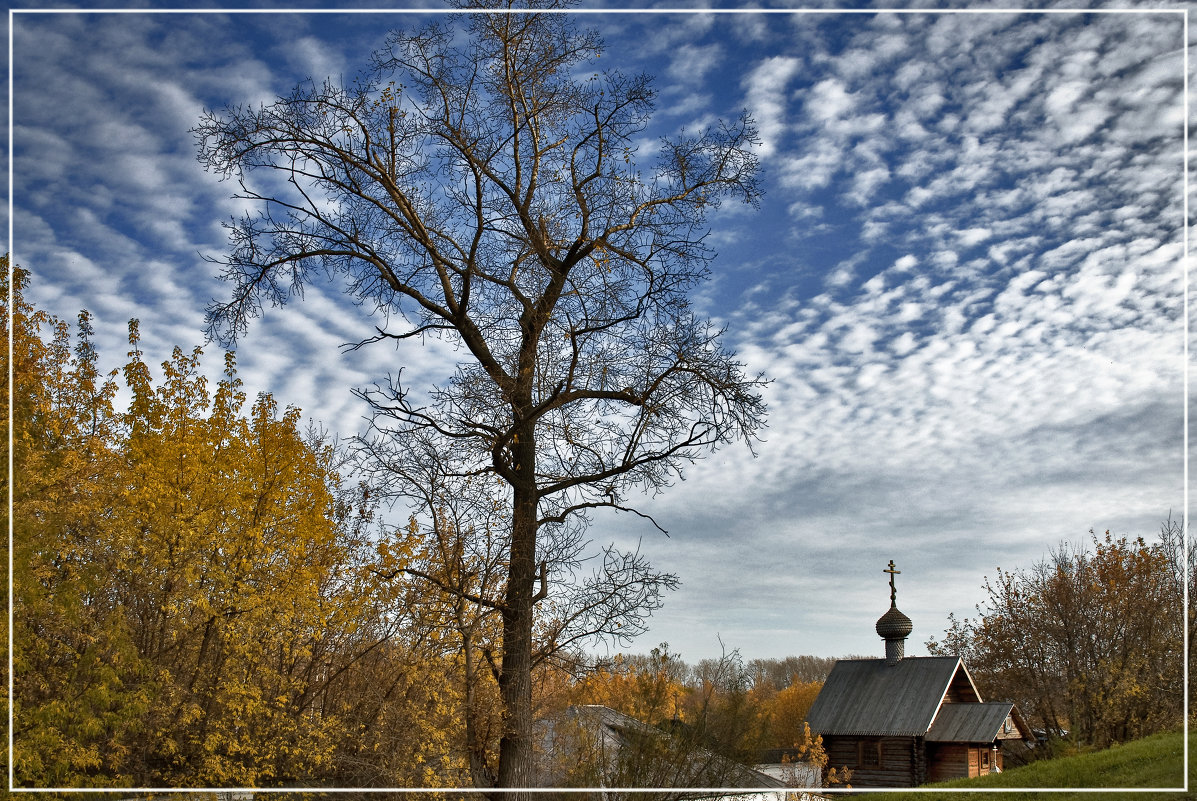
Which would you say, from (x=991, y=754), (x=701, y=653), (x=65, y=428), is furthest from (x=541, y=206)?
(x=991, y=754)

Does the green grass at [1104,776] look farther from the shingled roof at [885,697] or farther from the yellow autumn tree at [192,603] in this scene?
the yellow autumn tree at [192,603]

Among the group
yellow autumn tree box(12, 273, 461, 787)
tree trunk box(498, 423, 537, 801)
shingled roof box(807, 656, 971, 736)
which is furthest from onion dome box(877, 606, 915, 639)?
yellow autumn tree box(12, 273, 461, 787)

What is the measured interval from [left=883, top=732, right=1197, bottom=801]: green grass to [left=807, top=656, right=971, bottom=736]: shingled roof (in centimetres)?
84

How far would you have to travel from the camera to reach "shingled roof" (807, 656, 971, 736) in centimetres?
880

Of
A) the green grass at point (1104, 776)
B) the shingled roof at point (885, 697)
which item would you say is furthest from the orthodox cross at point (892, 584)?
the shingled roof at point (885, 697)

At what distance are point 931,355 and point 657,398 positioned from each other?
6.09 ft

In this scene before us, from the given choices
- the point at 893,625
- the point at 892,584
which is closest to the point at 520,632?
the point at 892,584

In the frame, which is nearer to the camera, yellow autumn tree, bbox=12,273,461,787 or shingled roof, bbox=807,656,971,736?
yellow autumn tree, bbox=12,273,461,787

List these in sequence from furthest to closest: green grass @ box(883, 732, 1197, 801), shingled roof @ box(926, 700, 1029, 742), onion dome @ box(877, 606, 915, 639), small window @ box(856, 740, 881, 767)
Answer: small window @ box(856, 740, 881, 767) < shingled roof @ box(926, 700, 1029, 742) < onion dome @ box(877, 606, 915, 639) < green grass @ box(883, 732, 1197, 801)

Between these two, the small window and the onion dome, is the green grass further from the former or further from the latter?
the onion dome

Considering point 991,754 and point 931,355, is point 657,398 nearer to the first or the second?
point 931,355

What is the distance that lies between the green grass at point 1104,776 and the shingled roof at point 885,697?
2.75 feet

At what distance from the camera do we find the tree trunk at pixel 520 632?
17.1 ft

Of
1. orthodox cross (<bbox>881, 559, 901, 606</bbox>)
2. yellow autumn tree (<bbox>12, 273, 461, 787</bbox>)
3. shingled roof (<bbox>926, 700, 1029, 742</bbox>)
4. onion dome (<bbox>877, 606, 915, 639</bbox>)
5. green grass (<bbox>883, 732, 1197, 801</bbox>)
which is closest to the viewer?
green grass (<bbox>883, 732, 1197, 801</bbox>)
